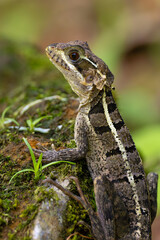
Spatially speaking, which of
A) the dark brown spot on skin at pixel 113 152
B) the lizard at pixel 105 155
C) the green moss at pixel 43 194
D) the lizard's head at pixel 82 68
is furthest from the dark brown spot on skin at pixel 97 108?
the green moss at pixel 43 194

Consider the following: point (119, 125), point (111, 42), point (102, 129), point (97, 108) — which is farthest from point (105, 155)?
point (111, 42)

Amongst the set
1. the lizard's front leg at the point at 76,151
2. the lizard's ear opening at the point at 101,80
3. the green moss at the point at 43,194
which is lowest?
the green moss at the point at 43,194

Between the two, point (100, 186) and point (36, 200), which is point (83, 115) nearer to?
point (100, 186)

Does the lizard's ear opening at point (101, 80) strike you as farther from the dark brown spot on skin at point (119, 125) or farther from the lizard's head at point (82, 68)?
the dark brown spot on skin at point (119, 125)

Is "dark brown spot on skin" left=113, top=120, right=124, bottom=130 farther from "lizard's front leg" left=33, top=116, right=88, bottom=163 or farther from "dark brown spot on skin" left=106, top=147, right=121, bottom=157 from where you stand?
"lizard's front leg" left=33, top=116, right=88, bottom=163

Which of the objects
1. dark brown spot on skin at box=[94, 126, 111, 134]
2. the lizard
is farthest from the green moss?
dark brown spot on skin at box=[94, 126, 111, 134]

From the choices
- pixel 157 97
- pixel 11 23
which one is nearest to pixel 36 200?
pixel 157 97

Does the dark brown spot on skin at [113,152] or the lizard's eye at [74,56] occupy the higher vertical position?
the lizard's eye at [74,56]
